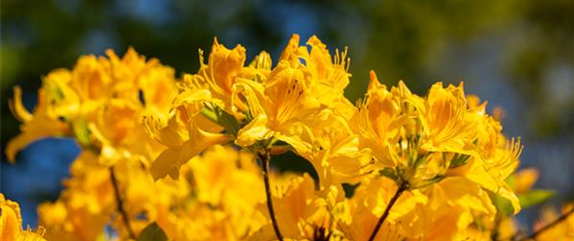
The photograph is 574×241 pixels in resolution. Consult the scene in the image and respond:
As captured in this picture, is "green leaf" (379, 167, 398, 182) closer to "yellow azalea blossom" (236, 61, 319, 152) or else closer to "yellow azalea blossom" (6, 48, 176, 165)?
"yellow azalea blossom" (236, 61, 319, 152)

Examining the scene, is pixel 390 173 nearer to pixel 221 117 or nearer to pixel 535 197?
pixel 221 117

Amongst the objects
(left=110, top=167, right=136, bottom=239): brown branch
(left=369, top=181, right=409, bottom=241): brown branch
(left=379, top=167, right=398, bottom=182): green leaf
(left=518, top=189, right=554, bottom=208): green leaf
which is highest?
(left=110, top=167, right=136, bottom=239): brown branch

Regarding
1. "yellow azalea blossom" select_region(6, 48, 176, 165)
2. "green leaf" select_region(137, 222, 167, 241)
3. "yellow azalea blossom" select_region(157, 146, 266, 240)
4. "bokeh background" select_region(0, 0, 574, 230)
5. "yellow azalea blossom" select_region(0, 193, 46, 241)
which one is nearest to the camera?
"yellow azalea blossom" select_region(0, 193, 46, 241)

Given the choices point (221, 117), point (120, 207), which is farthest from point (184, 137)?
point (120, 207)

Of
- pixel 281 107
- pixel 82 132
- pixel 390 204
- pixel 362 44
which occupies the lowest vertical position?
pixel 390 204

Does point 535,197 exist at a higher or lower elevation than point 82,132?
lower

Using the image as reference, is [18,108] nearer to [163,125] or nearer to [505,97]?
[163,125]

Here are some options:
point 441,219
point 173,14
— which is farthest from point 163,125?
point 173,14

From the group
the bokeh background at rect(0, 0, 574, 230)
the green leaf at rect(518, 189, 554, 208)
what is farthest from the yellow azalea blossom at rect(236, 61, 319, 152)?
the bokeh background at rect(0, 0, 574, 230)
